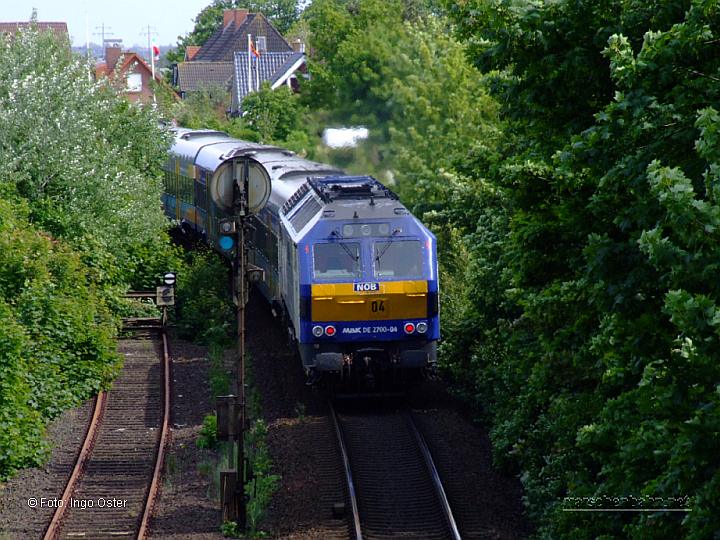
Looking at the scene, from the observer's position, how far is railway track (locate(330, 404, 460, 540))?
13.4 metres

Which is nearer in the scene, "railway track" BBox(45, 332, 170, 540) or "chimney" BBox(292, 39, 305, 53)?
"railway track" BBox(45, 332, 170, 540)

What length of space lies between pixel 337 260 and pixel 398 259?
38.1 inches

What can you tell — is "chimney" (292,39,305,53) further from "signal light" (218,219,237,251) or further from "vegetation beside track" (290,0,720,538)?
"signal light" (218,219,237,251)

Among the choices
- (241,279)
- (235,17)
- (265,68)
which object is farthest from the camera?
(235,17)

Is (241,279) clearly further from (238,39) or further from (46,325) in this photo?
(238,39)

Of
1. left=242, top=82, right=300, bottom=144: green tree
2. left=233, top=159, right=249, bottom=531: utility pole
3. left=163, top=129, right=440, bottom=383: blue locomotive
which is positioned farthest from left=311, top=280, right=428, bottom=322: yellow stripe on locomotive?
left=242, top=82, right=300, bottom=144: green tree

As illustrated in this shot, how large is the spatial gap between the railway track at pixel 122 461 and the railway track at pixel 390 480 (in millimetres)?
2623

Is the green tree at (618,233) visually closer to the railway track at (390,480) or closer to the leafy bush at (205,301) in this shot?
the railway track at (390,480)

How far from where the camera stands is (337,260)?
1780 centimetres

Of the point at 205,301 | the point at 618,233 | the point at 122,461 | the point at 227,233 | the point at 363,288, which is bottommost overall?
the point at 122,461

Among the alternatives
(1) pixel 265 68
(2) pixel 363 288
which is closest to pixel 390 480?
(2) pixel 363 288

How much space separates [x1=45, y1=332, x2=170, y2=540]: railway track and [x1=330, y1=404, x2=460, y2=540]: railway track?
2623 millimetres

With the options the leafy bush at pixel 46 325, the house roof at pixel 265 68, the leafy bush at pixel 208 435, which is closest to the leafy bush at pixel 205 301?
the leafy bush at pixel 46 325

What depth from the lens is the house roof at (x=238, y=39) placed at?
85000 mm
